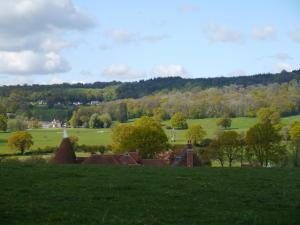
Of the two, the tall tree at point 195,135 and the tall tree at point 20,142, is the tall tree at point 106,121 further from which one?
the tall tree at point 20,142

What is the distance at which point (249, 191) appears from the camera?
1942 cm

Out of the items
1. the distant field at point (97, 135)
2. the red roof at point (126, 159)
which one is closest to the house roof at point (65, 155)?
the red roof at point (126, 159)

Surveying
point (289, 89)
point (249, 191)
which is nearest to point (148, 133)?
point (249, 191)

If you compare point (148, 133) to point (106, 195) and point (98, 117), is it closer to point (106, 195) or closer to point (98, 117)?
point (106, 195)

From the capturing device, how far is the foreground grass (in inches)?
503

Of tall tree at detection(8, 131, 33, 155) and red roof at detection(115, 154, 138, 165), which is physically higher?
red roof at detection(115, 154, 138, 165)

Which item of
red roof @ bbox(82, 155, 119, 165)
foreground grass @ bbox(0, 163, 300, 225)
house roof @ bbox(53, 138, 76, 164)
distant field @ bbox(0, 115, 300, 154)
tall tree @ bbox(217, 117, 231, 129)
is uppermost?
foreground grass @ bbox(0, 163, 300, 225)

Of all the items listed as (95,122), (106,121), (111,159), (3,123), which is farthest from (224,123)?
(111,159)

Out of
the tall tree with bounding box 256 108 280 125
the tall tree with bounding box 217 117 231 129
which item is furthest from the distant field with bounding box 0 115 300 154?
the tall tree with bounding box 256 108 280 125

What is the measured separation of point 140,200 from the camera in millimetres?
15984

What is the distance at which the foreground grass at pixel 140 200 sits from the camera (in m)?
12.8

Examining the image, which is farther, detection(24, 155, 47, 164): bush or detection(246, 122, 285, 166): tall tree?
detection(246, 122, 285, 166): tall tree

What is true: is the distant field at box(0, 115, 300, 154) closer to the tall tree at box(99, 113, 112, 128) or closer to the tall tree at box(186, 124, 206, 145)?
the tall tree at box(186, 124, 206, 145)

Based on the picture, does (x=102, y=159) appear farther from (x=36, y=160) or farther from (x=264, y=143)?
(x=264, y=143)
